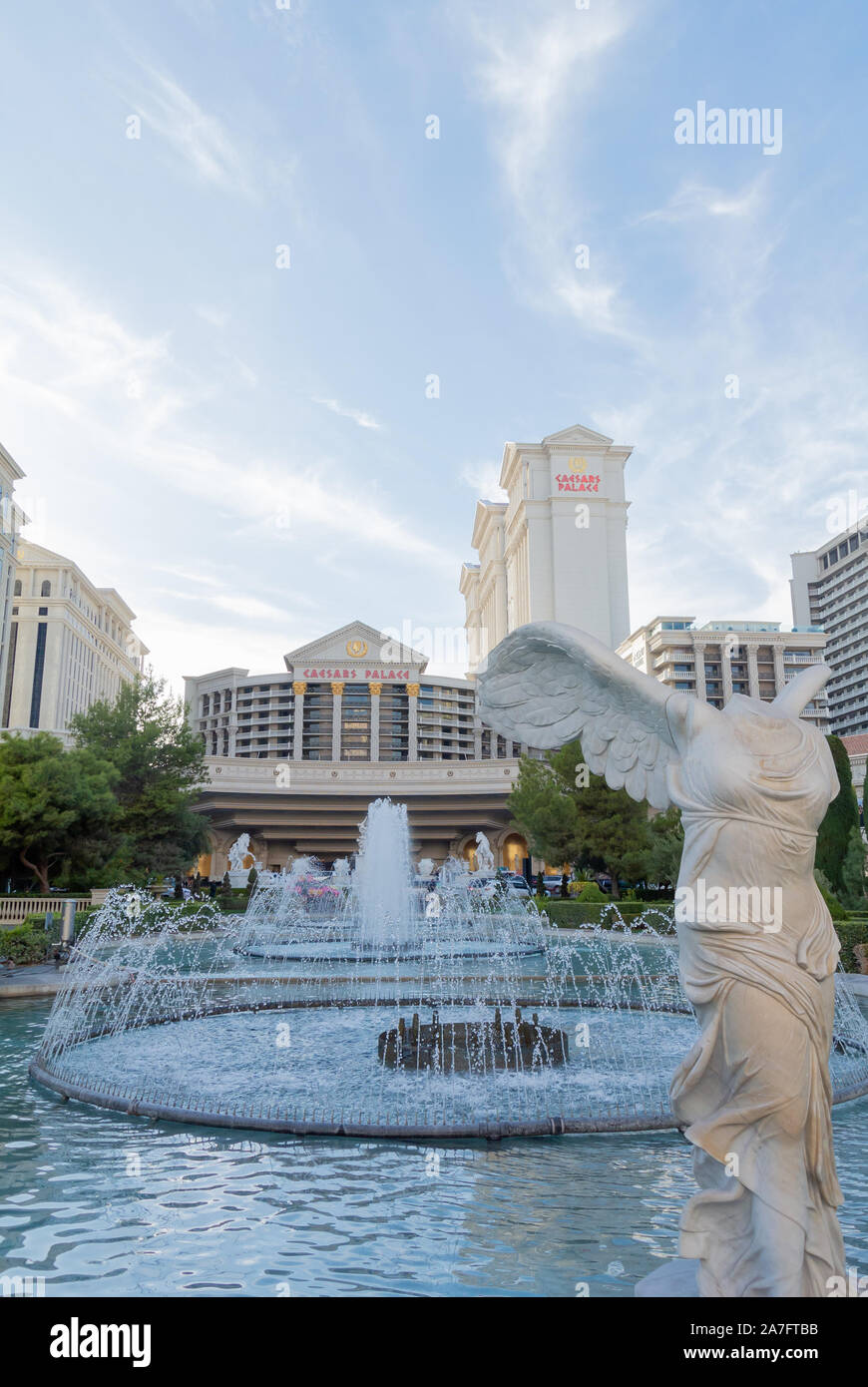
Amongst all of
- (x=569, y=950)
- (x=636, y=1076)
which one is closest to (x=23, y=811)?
(x=569, y=950)

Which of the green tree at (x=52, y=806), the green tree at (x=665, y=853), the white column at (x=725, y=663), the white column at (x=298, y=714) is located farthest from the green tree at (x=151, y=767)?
the white column at (x=725, y=663)

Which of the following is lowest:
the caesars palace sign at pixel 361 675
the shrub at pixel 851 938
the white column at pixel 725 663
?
the shrub at pixel 851 938

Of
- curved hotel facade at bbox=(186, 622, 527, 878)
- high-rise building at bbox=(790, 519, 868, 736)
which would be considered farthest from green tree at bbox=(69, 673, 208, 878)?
high-rise building at bbox=(790, 519, 868, 736)

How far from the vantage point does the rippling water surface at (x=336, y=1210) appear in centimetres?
446

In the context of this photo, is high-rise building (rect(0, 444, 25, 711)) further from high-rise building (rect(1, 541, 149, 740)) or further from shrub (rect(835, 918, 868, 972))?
shrub (rect(835, 918, 868, 972))

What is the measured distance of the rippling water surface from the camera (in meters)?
4.46

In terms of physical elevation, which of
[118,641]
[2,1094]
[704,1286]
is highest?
[118,641]

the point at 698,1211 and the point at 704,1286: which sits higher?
the point at 698,1211

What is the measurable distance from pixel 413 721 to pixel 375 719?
3511 millimetres

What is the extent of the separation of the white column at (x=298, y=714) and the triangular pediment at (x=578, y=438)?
32685 mm

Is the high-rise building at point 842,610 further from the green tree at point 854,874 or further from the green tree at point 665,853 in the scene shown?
the green tree at point 854,874

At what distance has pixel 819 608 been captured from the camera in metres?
94.4
